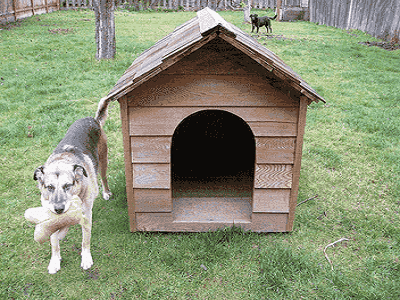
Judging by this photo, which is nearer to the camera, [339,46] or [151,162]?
[151,162]

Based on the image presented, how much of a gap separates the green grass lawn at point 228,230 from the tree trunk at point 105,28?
706mm

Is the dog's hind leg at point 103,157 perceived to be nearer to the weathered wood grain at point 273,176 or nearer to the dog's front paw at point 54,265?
the dog's front paw at point 54,265

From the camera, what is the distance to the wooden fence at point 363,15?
11.6 meters

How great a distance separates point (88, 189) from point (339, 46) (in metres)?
10.8

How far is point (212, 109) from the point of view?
135 inches

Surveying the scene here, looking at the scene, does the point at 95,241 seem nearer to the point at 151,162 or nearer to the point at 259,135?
the point at 151,162

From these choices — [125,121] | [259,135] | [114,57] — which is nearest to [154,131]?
[125,121]

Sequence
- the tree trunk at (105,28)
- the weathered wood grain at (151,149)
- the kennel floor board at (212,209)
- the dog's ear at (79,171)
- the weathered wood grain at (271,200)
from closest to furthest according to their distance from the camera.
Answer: the dog's ear at (79,171)
the weathered wood grain at (151,149)
the weathered wood grain at (271,200)
the kennel floor board at (212,209)
the tree trunk at (105,28)

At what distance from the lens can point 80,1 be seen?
20797mm

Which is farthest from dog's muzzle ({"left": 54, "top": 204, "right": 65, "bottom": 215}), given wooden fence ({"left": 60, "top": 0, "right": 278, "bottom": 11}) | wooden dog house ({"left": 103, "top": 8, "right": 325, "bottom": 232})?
wooden fence ({"left": 60, "top": 0, "right": 278, "bottom": 11})

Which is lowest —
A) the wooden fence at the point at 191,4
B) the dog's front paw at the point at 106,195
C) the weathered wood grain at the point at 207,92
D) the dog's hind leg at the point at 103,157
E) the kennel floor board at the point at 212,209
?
the dog's front paw at the point at 106,195

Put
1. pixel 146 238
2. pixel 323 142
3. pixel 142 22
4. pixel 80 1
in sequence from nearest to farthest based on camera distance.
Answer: pixel 146 238, pixel 323 142, pixel 142 22, pixel 80 1

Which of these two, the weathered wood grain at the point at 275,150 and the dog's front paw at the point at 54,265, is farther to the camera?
the weathered wood grain at the point at 275,150

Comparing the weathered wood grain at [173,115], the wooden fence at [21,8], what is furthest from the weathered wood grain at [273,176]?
the wooden fence at [21,8]
